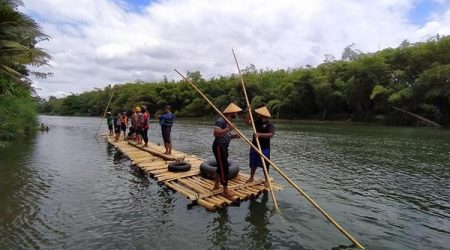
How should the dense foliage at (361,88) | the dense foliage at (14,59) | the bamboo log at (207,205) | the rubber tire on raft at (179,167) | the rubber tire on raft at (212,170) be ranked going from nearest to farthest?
the bamboo log at (207,205)
the rubber tire on raft at (212,170)
the rubber tire on raft at (179,167)
the dense foliage at (14,59)
the dense foliage at (361,88)

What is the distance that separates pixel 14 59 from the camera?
25.7m

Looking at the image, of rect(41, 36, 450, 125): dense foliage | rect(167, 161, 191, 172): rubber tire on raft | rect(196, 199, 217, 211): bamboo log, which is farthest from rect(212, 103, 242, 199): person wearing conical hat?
rect(41, 36, 450, 125): dense foliage

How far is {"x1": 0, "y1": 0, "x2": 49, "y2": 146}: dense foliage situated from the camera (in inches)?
598

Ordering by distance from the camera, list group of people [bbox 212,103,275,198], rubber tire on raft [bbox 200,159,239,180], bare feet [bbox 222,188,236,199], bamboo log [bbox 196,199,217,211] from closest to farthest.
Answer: bamboo log [bbox 196,199,217,211]
group of people [bbox 212,103,275,198]
bare feet [bbox 222,188,236,199]
rubber tire on raft [bbox 200,159,239,180]

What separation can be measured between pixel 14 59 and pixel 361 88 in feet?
162

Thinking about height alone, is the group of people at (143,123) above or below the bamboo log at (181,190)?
above

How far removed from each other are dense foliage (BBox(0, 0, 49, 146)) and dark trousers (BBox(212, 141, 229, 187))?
34.6 ft

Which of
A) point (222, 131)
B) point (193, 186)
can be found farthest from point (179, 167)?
point (222, 131)

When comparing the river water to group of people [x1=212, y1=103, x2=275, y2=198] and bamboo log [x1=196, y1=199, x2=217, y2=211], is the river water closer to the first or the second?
bamboo log [x1=196, y1=199, x2=217, y2=211]

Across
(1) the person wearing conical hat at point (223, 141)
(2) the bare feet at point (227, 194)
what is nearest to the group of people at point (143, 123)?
(1) the person wearing conical hat at point (223, 141)

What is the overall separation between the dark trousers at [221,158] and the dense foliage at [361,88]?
47.2m

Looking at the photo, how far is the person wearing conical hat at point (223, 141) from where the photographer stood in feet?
31.2

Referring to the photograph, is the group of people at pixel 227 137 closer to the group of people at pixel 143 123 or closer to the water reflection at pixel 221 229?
the water reflection at pixel 221 229

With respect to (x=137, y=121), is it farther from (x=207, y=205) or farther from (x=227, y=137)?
(x=207, y=205)
